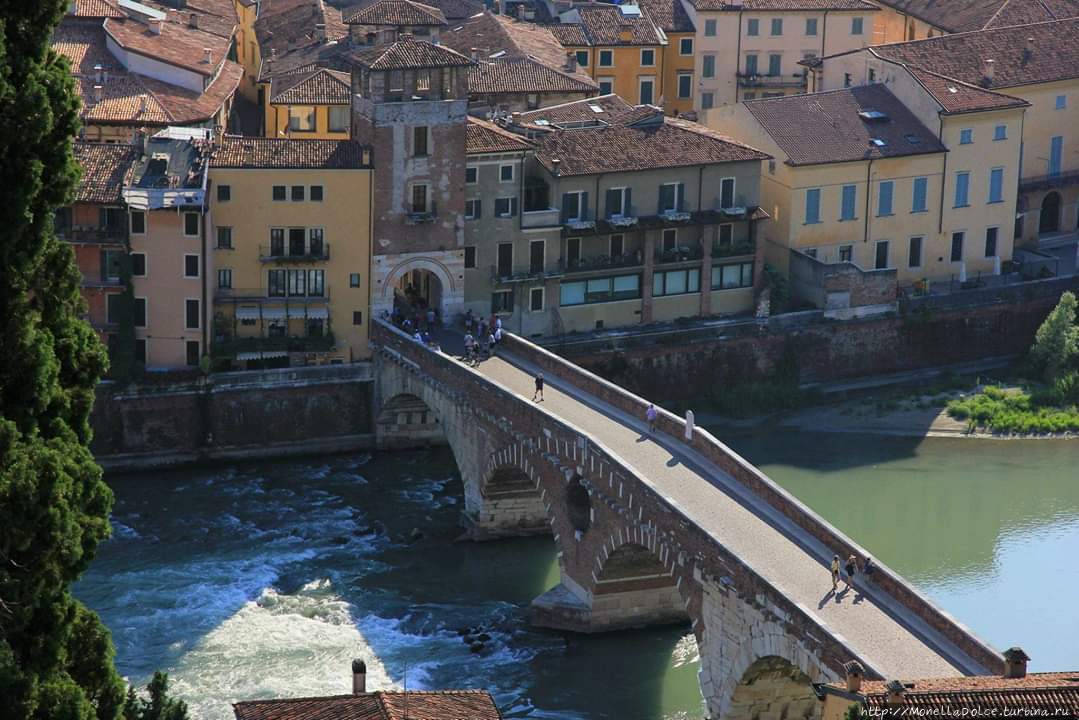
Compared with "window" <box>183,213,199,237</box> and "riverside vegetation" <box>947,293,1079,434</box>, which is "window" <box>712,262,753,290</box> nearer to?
"riverside vegetation" <box>947,293,1079,434</box>

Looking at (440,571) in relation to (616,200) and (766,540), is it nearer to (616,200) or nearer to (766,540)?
(766,540)

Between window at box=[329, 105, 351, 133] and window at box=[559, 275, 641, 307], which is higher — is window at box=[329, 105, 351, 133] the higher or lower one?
the higher one

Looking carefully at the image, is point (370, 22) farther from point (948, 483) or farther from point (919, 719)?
point (919, 719)

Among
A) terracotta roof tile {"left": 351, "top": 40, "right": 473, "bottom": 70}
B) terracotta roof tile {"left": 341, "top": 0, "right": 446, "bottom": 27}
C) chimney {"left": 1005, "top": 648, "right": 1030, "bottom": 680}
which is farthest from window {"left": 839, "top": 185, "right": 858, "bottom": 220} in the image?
chimney {"left": 1005, "top": 648, "right": 1030, "bottom": 680}

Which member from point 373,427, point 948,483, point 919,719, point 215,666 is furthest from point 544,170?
point 919,719

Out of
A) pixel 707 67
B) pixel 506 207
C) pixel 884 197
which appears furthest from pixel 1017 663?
pixel 707 67

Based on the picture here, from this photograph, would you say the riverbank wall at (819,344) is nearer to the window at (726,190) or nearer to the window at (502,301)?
the window at (502,301)
